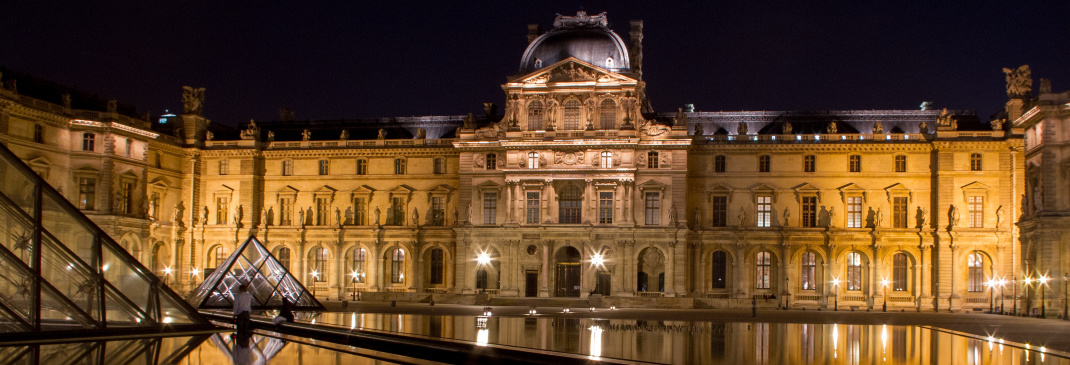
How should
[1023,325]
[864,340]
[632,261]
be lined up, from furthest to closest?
[632,261] → [1023,325] → [864,340]

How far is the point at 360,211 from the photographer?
2771 inches

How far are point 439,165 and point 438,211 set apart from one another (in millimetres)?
3090

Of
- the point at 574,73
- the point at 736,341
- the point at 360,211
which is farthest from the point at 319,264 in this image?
the point at 736,341

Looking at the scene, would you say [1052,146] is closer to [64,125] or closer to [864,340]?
[864,340]

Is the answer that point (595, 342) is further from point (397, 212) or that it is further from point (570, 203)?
point (397, 212)

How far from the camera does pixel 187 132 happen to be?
70.8m

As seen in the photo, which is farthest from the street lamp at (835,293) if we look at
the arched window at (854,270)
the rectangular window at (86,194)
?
the rectangular window at (86,194)

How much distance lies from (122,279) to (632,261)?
4014cm

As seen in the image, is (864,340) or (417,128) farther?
(417,128)

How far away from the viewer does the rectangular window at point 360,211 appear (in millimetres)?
70125

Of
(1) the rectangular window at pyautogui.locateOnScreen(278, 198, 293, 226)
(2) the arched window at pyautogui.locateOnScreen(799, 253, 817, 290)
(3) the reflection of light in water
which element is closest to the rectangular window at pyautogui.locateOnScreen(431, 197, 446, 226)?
(1) the rectangular window at pyautogui.locateOnScreen(278, 198, 293, 226)

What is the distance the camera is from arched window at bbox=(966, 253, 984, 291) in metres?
61.8

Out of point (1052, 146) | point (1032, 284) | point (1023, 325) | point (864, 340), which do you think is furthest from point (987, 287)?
point (864, 340)

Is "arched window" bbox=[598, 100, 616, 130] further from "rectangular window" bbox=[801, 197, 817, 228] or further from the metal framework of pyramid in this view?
the metal framework of pyramid
